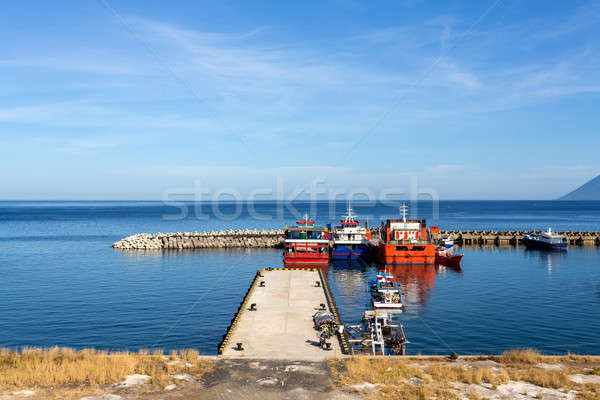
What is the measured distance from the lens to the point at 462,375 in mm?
22266

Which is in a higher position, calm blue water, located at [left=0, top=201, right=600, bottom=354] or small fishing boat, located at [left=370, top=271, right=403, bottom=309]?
small fishing boat, located at [left=370, top=271, right=403, bottom=309]

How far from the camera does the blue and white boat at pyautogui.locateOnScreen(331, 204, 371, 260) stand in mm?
78125

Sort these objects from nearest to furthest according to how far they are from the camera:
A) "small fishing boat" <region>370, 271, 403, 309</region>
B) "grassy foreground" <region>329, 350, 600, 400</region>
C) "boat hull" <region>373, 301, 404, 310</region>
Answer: "grassy foreground" <region>329, 350, 600, 400</region> < "boat hull" <region>373, 301, 404, 310</region> < "small fishing boat" <region>370, 271, 403, 309</region>

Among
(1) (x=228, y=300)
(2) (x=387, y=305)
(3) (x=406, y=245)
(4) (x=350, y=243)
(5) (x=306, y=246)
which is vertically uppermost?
(3) (x=406, y=245)

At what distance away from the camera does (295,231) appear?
242ft

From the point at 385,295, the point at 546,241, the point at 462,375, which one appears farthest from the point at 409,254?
the point at 462,375

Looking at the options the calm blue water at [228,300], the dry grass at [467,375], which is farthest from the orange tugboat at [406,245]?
the dry grass at [467,375]

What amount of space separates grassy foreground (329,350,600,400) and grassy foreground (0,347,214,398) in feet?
27.5

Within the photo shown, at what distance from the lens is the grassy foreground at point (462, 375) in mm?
20391

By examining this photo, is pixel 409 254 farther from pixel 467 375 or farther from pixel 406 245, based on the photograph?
pixel 467 375

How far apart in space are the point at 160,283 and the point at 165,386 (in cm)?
3894

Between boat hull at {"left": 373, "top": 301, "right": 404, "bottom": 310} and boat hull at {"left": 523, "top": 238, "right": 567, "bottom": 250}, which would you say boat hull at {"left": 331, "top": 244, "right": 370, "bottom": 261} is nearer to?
boat hull at {"left": 373, "top": 301, "right": 404, "bottom": 310}

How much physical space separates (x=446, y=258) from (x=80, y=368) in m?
62.0

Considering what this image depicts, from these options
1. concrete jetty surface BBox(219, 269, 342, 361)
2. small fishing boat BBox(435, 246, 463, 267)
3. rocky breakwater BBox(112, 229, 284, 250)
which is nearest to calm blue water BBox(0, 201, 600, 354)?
small fishing boat BBox(435, 246, 463, 267)
